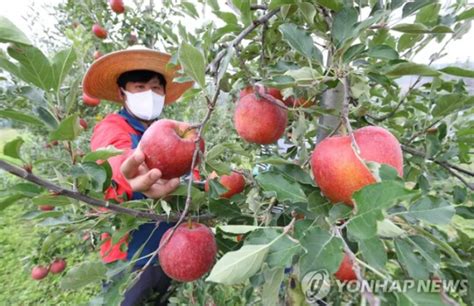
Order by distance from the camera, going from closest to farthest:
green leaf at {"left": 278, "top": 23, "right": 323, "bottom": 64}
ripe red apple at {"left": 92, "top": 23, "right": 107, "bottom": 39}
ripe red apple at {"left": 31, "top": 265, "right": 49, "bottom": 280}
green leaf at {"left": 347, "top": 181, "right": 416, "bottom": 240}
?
green leaf at {"left": 347, "top": 181, "right": 416, "bottom": 240}
green leaf at {"left": 278, "top": 23, "right": 323, "bottom": 64}
ripe red apple at {"left": 31, "top": 265, "right": 49, "bottom": 280}
ripe red apple at {"left": 92, "top": 23, "right": 107, "bottom": 39}

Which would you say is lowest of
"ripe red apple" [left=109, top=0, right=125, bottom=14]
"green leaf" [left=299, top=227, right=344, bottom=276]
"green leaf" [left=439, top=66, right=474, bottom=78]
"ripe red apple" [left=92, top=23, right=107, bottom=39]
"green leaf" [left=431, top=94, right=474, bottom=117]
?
"green leaf" [left=299, top=227, right=344, bottom=276]

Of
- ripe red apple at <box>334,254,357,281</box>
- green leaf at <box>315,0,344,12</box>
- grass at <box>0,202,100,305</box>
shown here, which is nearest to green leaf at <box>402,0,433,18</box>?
green leaf at <box>315,0,344,12</box>

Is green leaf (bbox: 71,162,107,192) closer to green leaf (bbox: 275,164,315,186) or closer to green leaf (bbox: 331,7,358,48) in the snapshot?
green leaf (bbox: 275,164,315,186)

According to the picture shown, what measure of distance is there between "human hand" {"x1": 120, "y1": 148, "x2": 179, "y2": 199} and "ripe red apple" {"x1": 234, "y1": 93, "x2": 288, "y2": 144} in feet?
0.64

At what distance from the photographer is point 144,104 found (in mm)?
1317

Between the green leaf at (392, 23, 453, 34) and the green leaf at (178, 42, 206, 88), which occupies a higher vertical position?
the green leaf at (392, 23, 453, 34)

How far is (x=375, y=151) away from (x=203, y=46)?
0.37 metres

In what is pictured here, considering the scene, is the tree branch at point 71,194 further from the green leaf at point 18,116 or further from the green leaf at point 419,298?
the green leaf at point 419,298

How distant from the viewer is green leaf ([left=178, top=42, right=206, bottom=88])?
50 cm

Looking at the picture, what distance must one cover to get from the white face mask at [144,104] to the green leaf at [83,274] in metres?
0.81

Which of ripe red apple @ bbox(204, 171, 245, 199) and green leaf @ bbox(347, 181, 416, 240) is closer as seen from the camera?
green leaf @ bbox(347, 181, 416, 240)

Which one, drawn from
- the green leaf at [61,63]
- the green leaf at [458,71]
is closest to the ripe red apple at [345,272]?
the green leaf at [458,71]

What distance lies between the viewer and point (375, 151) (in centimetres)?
46

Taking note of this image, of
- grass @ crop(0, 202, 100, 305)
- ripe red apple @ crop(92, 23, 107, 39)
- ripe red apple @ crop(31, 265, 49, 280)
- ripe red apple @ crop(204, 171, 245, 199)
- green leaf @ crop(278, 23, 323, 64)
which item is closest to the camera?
green leaf @ crop(278, 23, 323, 64)
